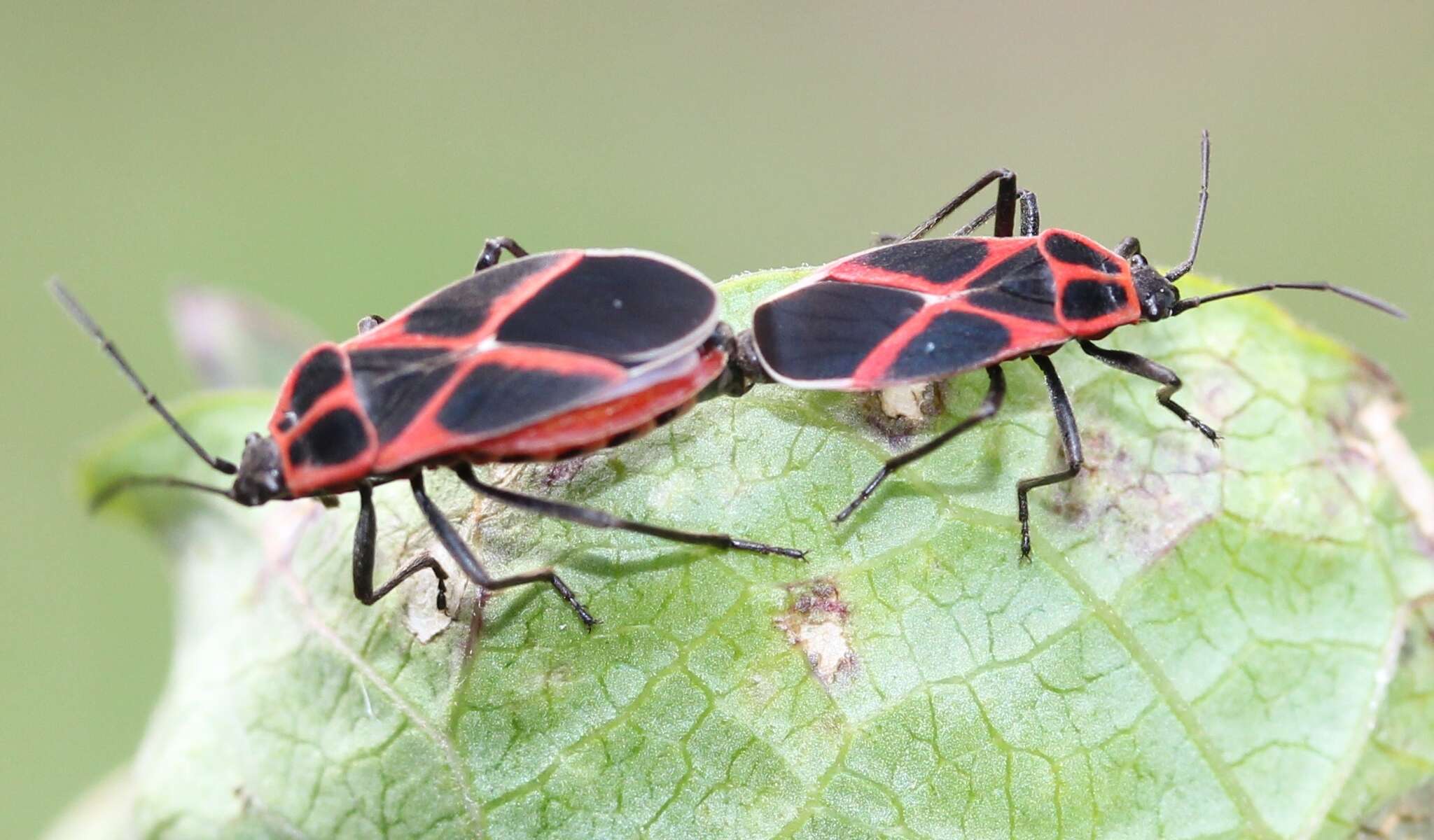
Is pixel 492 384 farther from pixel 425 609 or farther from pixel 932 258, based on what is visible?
pixel 932 258

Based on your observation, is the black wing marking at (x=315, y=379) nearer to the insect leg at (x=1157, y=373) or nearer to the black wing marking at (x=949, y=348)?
the black wing marking at (x=949, y=348)

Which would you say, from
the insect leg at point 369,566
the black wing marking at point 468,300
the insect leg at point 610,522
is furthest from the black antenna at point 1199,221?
the insect leg at point 369,566

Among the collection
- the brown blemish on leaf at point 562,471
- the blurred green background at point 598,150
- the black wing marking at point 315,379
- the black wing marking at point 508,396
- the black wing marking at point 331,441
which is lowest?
the blurred green background at point 598,150

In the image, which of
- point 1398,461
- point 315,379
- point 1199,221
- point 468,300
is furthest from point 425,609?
point 1199,221

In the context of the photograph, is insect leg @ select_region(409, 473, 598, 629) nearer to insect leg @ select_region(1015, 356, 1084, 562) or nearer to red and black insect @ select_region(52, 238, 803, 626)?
red and black insect @ select_region(52, 238, 803, 626)

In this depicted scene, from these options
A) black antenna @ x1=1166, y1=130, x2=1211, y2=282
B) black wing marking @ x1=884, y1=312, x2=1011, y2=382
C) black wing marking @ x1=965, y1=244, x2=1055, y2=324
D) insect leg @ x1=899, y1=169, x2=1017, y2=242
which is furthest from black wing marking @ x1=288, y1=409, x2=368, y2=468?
black antenna @ x1=1166, y1=130, x2=1211, y2=282
